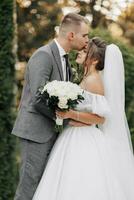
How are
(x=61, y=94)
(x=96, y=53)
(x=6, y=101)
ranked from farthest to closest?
1. (x=6, y=101)
2. (x=96, y=53)
3. (x=61, y=94)

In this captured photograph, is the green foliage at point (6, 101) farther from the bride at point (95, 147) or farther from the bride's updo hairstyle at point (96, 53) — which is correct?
the bride's updo hairstyle at point (96, 53)

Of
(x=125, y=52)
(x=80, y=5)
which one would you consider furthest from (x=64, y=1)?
(x=125, y=52)

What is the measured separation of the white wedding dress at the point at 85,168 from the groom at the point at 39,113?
0.11 m

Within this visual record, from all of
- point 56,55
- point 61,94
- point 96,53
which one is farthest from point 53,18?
point 61,94

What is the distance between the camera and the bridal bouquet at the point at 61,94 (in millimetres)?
6094

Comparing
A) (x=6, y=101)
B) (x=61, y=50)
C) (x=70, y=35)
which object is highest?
(x=70, y=35)

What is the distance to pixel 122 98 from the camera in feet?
22.4

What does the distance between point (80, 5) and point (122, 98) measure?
1452 cm

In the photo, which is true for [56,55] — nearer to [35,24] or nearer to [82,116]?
[82,116]

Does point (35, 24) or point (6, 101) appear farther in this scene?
point (35, 24)

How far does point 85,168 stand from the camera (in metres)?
6.47

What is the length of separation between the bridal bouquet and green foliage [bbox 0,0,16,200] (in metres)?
2.87

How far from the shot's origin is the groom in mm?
6349

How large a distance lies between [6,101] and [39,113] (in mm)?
2667
